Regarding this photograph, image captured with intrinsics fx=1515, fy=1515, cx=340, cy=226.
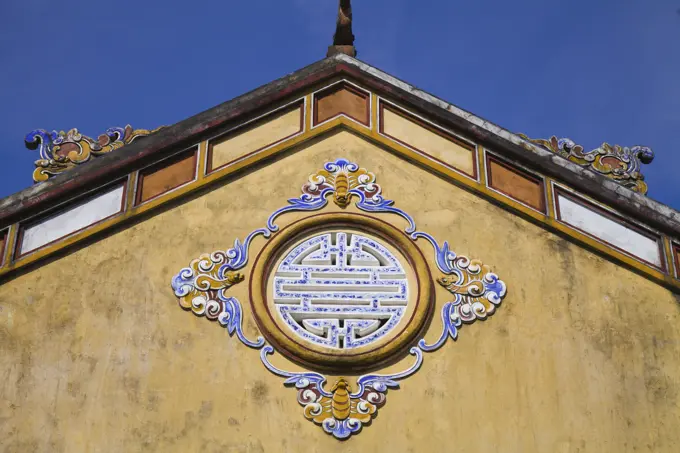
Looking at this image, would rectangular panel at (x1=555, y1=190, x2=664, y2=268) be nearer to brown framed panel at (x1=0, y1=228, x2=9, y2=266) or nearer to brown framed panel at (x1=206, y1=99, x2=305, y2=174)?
brown framed panel at (x1=206, y1=99, x2=305, y2=174)

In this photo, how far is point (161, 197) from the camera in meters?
14.0

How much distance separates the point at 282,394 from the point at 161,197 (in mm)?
2386

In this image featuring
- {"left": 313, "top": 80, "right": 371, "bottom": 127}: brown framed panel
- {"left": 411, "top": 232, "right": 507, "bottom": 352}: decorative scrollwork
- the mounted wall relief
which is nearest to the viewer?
the mounted wall relief

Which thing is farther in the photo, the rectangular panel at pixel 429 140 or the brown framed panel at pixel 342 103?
the brown framed panel at pixel 342 103

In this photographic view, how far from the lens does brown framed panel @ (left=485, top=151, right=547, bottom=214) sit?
14.0 meters

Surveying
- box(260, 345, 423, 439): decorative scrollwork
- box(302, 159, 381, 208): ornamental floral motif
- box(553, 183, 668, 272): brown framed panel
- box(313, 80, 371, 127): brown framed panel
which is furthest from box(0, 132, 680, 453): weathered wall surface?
box(313, 80, 371, 127): brown framed panel

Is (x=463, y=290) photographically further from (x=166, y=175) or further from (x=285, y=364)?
(x=166, y=175)

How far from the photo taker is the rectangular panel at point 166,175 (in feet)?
46.0

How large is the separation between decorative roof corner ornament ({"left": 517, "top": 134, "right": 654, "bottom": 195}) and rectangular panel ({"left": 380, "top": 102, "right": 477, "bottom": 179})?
0.59 metres

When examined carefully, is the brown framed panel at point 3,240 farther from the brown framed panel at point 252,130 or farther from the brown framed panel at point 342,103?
the brown framed panel at point 342,103

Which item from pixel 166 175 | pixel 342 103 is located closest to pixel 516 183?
pixel 342 103

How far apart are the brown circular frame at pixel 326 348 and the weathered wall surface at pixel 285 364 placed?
0.14 meters

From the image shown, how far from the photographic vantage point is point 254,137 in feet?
47.4

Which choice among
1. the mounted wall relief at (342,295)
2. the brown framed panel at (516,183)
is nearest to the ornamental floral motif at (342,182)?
the mounted wall relief at (342,295)
